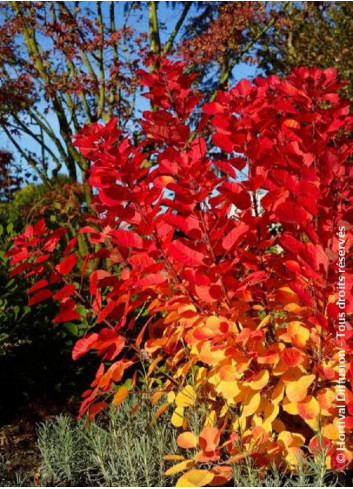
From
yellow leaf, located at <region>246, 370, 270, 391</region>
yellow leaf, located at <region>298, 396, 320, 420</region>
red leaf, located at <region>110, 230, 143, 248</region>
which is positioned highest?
red leaf, located at <region>110, 230, 143, 248</region>

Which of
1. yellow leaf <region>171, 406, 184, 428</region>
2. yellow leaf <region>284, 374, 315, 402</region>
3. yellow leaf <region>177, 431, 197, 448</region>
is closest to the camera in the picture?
yellow leaf <region>284, 374, 315, 402</region>

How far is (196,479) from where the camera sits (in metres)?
1.88

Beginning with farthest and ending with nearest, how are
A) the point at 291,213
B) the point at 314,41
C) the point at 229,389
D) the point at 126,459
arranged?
the point at 314,41 < the point at 126,459 < the point at 229,389 < the point at 291,213

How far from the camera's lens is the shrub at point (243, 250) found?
1.83 m

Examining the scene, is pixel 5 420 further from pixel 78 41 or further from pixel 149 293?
pixel 78 41

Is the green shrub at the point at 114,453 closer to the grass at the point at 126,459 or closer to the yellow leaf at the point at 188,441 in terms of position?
the grass at the point at 126,459

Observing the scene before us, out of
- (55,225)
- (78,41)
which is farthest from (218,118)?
(78,41)

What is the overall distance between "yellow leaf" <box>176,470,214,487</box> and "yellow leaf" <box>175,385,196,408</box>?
320mm

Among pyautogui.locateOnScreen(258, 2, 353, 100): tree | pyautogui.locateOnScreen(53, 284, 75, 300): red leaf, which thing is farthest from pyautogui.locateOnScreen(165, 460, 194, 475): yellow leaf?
pyautogui.locateOnScreen(258, 2, 353, 100): tree

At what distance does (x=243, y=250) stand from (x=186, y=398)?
62cm

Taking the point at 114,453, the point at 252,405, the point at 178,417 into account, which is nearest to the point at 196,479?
the point at 252,405

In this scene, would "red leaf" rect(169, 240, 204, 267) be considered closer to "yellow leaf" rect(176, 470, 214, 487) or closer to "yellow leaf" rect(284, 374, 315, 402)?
"yellow leaf" rect(284, 374, 315, 402)

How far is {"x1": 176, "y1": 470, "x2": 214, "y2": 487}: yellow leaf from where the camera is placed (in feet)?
6.12

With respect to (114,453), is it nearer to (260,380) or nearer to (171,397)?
(171,397)
